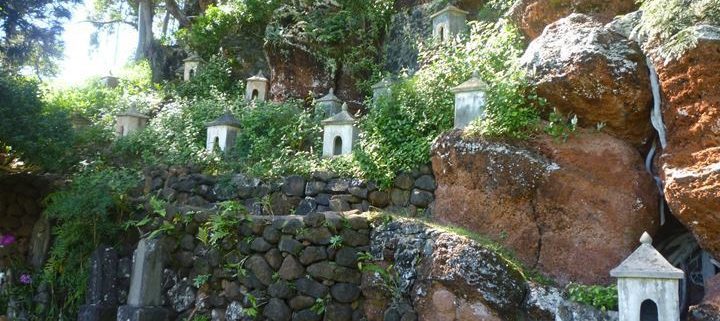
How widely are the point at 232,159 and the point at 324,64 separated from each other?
14.4ft

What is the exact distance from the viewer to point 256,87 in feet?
50.9

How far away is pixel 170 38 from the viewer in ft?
70.9

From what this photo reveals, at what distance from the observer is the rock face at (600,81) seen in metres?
8.49

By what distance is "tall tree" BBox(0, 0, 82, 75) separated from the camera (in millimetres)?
11375

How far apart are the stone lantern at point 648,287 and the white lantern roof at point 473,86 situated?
11.9 ft

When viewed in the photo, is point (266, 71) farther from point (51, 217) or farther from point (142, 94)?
point (51, 217)

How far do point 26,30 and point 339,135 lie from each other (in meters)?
6.01

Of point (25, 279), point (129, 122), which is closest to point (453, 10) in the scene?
point (129, 122)

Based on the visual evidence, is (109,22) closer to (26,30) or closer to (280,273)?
(26,30)

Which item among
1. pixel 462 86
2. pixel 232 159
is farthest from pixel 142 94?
pixel 462 86

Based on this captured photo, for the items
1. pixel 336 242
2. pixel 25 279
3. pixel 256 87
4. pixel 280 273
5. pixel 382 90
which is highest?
pixel 256 87

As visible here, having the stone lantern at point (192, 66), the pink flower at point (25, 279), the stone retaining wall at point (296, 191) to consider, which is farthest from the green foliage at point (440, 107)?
the stone lantern at point (192, 66)

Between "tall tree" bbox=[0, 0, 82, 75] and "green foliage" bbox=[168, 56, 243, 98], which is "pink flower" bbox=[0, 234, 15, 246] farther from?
"green foliage" bbox=[168, 56, 243, 98]

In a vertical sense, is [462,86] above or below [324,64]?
below
